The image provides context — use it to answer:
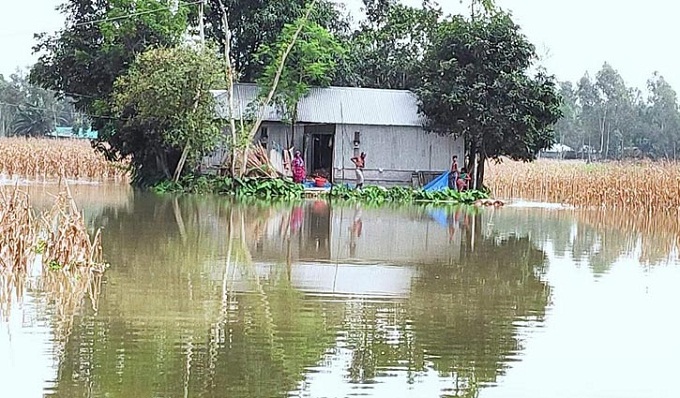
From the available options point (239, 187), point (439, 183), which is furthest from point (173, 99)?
point (439, 183)

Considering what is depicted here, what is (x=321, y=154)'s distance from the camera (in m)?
29.9

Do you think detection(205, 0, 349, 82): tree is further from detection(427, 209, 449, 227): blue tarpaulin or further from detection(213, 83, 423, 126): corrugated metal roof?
detection(427, 209, 449, 227): blue tarpaulin

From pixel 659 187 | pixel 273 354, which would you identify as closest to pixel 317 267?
pixel 273 354

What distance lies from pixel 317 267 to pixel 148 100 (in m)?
14.4

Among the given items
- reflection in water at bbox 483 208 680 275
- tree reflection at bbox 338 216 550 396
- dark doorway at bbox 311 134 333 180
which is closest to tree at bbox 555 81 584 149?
dark doorway at bbox 311 134 333 180

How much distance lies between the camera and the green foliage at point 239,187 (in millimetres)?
26125

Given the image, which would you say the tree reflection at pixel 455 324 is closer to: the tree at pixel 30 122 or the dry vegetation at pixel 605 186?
the dry vegetation at pixel 605 186

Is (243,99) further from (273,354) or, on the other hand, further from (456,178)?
(273,354)

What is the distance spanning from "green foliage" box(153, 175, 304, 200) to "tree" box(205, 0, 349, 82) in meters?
3.25

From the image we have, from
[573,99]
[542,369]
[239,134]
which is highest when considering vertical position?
[573,99]

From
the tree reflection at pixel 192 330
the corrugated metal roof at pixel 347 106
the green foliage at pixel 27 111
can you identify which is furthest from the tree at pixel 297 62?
the green foliage at pixel 27 111

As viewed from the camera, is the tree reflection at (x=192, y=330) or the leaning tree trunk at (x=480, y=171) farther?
the leaning tree trunk at (x=480, y=171)

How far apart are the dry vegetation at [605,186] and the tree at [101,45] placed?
12.0 metres

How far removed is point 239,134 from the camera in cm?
2695
